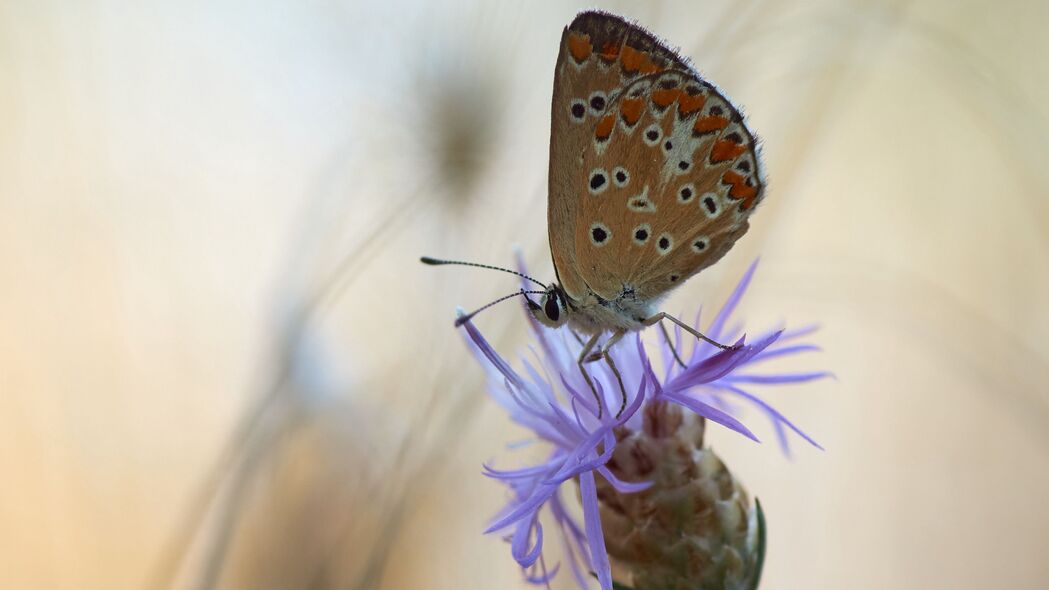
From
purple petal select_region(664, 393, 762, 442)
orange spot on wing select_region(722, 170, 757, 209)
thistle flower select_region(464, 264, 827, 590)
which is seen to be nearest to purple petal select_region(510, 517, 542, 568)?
thistle flower select_region(464, 264, 827, 590)

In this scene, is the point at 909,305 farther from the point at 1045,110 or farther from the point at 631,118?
the point at 631,118

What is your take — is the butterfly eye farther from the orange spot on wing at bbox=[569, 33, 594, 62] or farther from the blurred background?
the blurred background

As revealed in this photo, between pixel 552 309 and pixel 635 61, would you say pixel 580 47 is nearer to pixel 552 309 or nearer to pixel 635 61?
pixel 635 61

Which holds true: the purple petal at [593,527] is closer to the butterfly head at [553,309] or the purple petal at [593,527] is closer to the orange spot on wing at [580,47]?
the butterfly head at [553,309]

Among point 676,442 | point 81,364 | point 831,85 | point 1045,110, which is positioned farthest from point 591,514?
point 1045,110

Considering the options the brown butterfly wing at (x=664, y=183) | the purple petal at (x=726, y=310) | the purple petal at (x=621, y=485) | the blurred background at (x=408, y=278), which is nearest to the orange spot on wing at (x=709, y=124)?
the brown butterfly wing at (x=664, y=183)

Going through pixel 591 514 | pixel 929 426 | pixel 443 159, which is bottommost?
pixel 591 514
